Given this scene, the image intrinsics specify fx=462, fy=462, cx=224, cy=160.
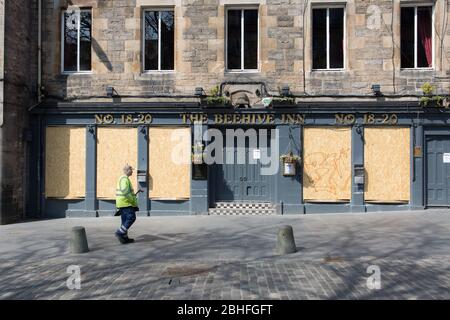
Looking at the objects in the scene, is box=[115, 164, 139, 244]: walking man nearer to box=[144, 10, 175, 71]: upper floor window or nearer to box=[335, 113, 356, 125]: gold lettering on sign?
box=[144, 10, 175, 71]: upper floor window

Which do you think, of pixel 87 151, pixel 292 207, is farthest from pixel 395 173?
pixel 87 151

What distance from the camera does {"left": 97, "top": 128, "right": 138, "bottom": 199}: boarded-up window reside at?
14094 mm

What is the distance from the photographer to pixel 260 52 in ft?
46.2

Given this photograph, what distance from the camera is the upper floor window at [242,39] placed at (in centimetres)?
1430

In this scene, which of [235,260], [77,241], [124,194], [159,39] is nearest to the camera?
[235,260]

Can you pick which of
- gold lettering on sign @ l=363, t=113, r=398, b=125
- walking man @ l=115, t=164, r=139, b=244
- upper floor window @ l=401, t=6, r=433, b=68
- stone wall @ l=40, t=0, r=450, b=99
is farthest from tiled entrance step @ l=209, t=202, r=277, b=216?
upper floor window @ l=401, t=6, r=433, b=68

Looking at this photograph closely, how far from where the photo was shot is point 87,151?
14.1m

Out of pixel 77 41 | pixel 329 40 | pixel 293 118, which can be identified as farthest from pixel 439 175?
pixel 77 41

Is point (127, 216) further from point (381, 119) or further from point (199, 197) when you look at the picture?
point (381, 119)

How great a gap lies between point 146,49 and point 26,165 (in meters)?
5.11

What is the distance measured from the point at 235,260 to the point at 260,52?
313 inches

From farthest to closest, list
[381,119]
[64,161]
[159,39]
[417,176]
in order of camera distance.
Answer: [159,39]
[64,161]
[381,119]
[417,176]

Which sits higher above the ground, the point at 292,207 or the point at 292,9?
the point at 292,9
